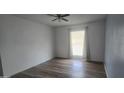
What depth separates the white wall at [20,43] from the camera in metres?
2.64

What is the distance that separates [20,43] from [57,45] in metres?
2.85

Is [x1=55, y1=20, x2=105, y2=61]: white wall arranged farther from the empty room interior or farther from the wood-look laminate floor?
the wood-look laminate floor

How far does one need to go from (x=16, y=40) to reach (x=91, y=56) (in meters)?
3.83

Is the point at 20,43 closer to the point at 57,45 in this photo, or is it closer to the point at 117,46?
the point at 57,45

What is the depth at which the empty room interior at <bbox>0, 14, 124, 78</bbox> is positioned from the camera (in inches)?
105

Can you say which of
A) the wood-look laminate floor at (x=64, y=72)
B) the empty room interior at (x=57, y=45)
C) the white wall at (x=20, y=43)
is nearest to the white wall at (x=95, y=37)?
the empty room interior at (x=57, y=45)

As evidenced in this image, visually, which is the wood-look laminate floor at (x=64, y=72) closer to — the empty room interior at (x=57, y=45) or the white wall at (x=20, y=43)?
the empty room interior at (x=57, y=45)

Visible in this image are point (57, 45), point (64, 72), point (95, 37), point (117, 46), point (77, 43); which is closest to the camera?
point (117, 46)

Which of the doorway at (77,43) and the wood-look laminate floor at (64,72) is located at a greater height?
the doorway at (77,43)

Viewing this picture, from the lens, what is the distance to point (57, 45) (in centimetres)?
572

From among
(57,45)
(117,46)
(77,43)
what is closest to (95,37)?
(77,43)

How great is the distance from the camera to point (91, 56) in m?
4.65

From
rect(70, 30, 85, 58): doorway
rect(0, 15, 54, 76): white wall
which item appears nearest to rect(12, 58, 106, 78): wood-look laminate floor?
rect(0, 15, 54, 76): white wall
